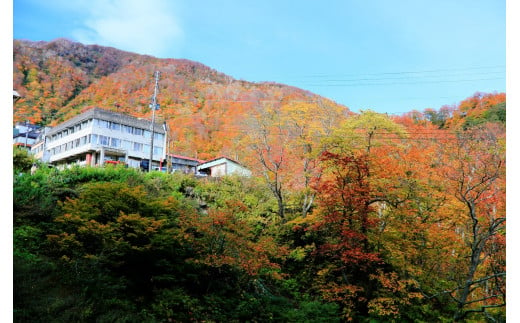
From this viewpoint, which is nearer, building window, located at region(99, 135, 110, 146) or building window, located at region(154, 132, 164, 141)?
building window, located at region(99, 135, 110, 146)

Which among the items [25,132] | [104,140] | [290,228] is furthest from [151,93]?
[290,228]

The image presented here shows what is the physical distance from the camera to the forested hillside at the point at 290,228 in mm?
5488

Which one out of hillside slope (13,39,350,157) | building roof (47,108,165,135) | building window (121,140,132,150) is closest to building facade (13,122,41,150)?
hillside slope (13,39,350,157)

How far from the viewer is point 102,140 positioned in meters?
19.4

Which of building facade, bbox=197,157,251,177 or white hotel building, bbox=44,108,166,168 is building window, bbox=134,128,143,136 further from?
building facade, bbox=197,157,251,177

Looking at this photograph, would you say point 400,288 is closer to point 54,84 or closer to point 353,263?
point 353,263

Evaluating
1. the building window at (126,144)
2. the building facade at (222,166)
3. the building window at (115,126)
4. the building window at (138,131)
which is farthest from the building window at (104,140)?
the building facade at (222,166)

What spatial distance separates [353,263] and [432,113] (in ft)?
24.1

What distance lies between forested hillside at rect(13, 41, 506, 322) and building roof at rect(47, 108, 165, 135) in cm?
491

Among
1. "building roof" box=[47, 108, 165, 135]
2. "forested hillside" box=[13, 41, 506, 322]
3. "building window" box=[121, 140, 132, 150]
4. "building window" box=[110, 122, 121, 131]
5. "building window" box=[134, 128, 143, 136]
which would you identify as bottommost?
"forested hillside" box=[13, 41, 506, 322]

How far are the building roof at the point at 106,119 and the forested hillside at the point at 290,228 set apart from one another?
491cm

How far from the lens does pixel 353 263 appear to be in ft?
26.0

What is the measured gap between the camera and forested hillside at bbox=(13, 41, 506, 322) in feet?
18.0
